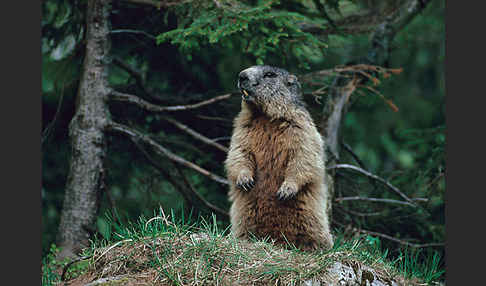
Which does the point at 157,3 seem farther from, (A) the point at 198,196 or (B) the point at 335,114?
(B) the point at 335,114

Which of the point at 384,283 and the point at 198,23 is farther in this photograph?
the point at 198,23

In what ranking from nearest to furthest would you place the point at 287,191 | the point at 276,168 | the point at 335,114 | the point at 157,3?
the point at 287,191, the point at 276,168, the point at 157,3, the point at 335,114

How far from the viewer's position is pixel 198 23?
576cm

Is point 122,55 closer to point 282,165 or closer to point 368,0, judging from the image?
point 282,165

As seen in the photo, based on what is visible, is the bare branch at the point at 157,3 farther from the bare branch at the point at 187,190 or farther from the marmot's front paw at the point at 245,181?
the marmot's front paw at the point at 245,181

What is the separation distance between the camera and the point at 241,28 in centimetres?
561

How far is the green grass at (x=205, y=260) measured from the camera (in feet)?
13.8

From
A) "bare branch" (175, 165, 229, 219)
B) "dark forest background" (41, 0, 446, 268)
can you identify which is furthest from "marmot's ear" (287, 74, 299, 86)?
"bare branch" (175, 165, 229, 219)

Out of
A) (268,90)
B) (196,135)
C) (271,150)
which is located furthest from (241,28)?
(196,135)

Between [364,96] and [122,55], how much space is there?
12.9 ft

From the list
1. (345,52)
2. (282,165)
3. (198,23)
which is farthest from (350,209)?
(345,52)

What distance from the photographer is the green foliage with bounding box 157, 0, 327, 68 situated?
18.7ft

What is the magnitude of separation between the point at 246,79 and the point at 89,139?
8.26 ft

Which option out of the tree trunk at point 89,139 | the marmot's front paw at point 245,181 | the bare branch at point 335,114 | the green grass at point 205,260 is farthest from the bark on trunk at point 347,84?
the tree trunk at point 89,139
